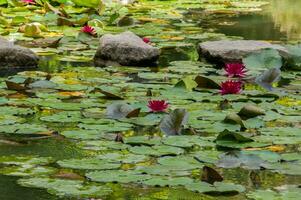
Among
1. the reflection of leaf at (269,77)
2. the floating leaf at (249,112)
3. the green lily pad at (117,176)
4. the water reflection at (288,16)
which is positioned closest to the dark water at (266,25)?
the water reflection at (288,16)

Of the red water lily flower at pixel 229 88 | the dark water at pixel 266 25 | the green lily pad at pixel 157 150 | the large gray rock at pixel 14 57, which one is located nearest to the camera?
the green lily pad at pixel 157 150

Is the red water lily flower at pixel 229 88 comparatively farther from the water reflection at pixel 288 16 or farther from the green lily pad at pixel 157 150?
the water reflection at pixel 288 16

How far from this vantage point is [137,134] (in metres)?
3.73

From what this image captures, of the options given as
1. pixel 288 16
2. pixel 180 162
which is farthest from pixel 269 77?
pixel 288 16

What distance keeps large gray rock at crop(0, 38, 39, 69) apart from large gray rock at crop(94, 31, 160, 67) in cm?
50

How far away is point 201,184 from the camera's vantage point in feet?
9.63

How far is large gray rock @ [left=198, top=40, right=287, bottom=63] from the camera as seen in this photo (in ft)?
18.9

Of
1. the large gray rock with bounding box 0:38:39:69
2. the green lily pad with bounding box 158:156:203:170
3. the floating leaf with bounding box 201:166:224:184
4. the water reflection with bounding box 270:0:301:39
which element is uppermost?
the floating leaf with bounding box 201:166:224:184

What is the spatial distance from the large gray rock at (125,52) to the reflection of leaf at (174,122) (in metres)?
2.00

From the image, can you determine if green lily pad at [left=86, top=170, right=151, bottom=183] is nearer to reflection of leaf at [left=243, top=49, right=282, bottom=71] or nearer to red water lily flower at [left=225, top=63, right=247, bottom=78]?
red water lily flower at [left=225, top=63, right=247, bottom=78]

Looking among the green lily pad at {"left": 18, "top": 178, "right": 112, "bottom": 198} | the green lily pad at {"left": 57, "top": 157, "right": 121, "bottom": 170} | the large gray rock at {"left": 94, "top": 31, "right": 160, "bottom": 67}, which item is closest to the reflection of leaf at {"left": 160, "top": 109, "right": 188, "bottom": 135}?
the green lily pad at {"left": 57, "top": 157, "right": 121, "bottom": 170}

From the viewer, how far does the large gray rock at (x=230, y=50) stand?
5766mm

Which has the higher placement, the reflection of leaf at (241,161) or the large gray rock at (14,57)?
the reflection of leaf at (241,161)

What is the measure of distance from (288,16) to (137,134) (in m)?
6.14
